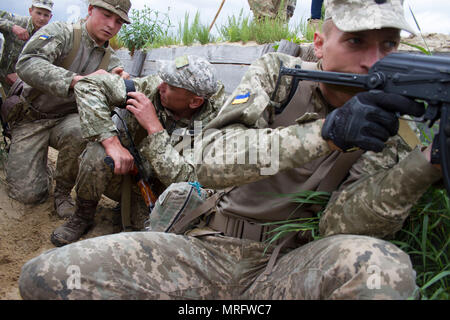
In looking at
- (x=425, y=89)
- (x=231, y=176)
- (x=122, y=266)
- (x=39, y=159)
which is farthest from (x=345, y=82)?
(x=39, y=159)

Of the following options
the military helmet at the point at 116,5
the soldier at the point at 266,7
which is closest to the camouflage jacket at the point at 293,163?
the military helmet at the point at 116,5

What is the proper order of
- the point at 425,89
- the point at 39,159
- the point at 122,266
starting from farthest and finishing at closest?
1. the point at 39,159
2. the point at 122,266
3. the point at 425,89

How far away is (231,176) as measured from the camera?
1718 mm

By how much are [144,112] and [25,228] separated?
5.18 ft

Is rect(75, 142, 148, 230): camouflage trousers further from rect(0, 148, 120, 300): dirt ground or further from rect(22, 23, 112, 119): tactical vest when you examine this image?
rect(22, 23, 112, 119): tactical vest

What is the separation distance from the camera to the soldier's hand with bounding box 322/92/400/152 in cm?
146

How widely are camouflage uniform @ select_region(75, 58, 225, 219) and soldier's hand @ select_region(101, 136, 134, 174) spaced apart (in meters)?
0.05

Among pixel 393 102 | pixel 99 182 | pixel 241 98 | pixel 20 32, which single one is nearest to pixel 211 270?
pixel 241 98

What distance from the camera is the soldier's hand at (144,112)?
317 centimetres

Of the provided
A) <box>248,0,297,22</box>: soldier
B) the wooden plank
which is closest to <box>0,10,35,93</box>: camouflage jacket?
the wooden plank

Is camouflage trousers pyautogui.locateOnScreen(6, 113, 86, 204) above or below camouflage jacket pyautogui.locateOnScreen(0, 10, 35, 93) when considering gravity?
below

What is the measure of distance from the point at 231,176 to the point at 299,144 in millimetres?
296

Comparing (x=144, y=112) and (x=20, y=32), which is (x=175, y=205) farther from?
(x=20, y=32)

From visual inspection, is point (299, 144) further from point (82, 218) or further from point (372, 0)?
point (82, 218)
